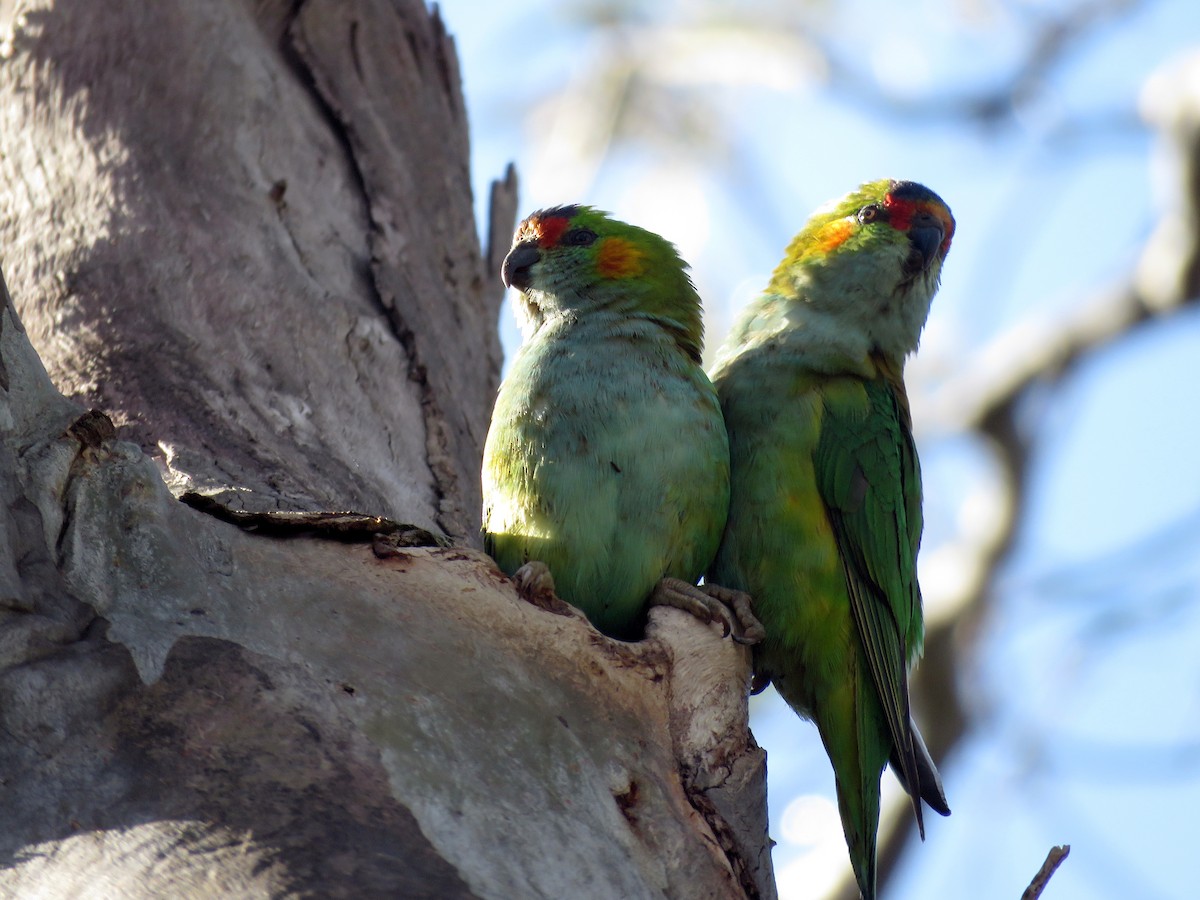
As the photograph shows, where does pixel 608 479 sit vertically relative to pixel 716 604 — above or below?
above

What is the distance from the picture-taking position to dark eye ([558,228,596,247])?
3.96 m

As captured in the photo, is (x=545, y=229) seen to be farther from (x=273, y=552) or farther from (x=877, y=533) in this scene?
(x=273, y=552)

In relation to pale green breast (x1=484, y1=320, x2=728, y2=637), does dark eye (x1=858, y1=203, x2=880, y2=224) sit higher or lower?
higher

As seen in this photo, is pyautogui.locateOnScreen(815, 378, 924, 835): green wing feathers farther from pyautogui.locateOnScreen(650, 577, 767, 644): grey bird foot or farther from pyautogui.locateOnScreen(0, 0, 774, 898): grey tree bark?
pyautogui.locateOnScreen(0, 0, 774, 898): grey tree bark

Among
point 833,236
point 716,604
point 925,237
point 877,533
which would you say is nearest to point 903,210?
point 925,237

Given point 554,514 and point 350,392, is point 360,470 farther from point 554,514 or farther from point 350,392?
point 554,514

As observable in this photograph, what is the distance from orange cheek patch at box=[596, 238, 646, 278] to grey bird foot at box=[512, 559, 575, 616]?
1403 millimetres

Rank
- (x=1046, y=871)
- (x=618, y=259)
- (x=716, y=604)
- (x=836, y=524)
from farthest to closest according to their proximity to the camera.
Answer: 1. (x=618, y=259)
2. (x=836, y=524)
3. (x=716, y=604)
4. (x=1046, y=871)

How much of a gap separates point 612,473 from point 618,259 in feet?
3.04

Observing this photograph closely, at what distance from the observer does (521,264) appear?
156 inches

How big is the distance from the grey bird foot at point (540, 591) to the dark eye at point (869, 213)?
6.78 feet

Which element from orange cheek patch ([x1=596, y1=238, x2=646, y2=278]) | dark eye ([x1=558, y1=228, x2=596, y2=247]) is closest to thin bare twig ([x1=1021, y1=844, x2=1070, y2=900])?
orange cheek patch ([x1=596, y1=238, x2=646, y2=278])

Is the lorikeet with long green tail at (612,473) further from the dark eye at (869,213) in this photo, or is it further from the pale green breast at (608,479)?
the dark eye at (869,213)

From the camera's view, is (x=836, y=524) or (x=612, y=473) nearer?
(x=612, y=473)
